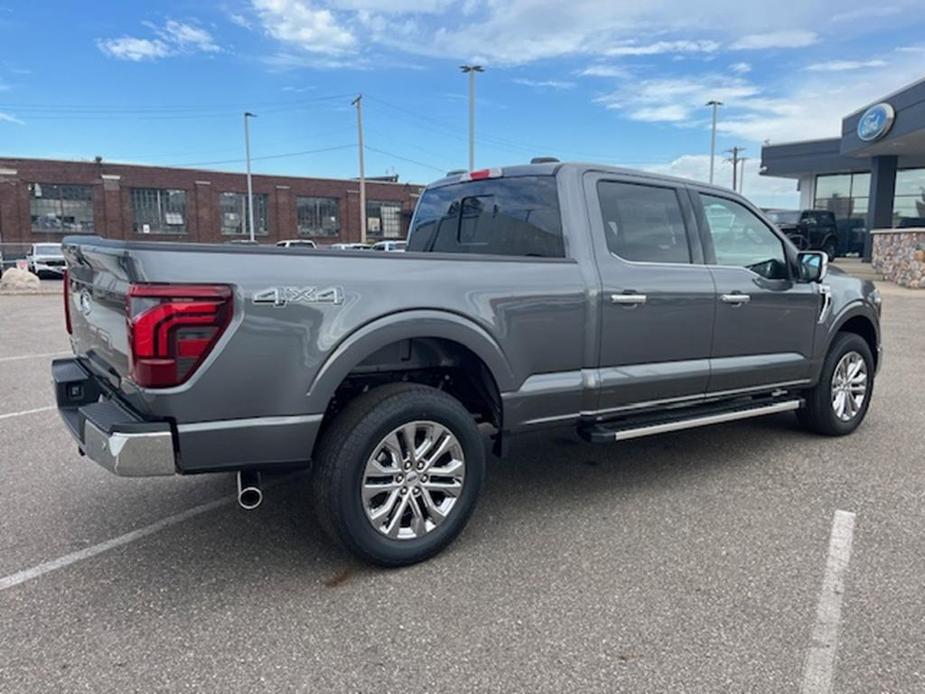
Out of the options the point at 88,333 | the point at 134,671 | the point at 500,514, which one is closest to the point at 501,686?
the point at 134,671

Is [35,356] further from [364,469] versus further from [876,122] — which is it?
[876,122]

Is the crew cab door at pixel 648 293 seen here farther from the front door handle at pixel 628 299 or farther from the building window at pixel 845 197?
the building window at pixel 845 197

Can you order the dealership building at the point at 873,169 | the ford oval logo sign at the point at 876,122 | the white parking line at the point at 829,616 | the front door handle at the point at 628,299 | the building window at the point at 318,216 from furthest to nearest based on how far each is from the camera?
the building window at the point at 318,216 → the ford oval logo sign at the point at 876,122 → the dealership building at the point at 873,169 → the front door handle at the point at 628,299 → the white parking line at the point at 829,616

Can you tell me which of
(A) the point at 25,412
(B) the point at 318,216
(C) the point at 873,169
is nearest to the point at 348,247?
(A) the point at 25,412

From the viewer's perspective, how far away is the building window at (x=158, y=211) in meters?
49.2

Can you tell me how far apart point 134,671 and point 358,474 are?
112 cm

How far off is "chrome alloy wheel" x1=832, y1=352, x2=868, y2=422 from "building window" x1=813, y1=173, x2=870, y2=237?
110 feet

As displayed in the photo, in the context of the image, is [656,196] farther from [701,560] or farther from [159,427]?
[159,427]

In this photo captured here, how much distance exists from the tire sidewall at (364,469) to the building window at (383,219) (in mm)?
56853

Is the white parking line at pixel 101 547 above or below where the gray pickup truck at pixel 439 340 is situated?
below

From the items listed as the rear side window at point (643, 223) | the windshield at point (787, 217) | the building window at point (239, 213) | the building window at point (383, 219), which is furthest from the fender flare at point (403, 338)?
the building window at point (383, 219)

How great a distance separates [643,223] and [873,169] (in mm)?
29393

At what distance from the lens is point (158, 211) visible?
50250mm

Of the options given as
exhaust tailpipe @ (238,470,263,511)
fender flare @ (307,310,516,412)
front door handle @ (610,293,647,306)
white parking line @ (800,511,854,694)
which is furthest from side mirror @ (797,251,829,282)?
exhaust tailpipe @ (238,470,263,511)
